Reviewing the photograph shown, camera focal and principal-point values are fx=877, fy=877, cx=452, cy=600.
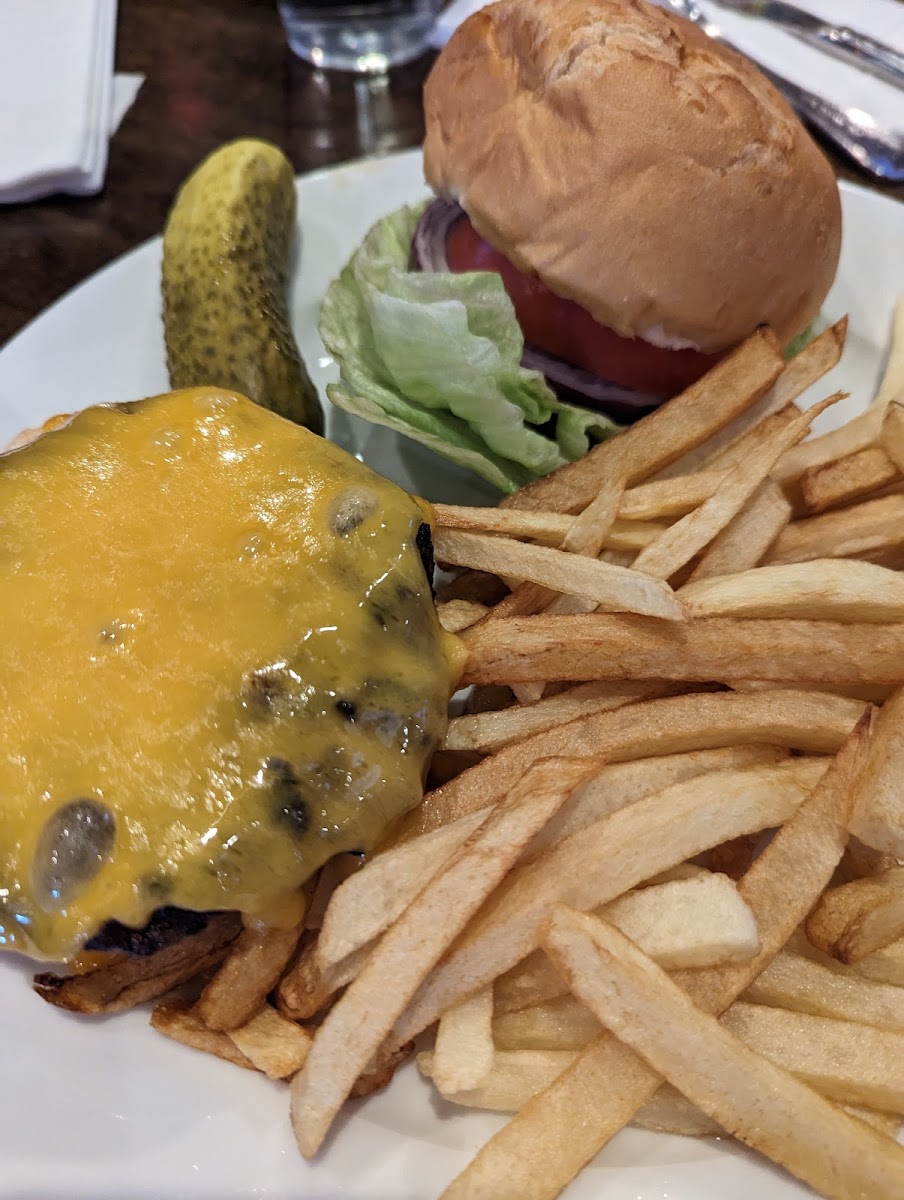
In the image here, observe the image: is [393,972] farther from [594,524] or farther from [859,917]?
[594,524]

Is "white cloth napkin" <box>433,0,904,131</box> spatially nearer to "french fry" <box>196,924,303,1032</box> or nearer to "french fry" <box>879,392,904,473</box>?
→ "french fry" <box>879,392,904,473</box>

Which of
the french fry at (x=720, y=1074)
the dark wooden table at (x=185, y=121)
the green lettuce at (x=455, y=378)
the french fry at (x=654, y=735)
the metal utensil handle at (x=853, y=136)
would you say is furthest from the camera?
the metal utensil handle at (x=853, y=136)

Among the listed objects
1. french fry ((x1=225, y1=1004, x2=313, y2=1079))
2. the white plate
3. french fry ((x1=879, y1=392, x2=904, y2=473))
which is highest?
french fry ((x1=879, y1=392, x2=904, y2=473))

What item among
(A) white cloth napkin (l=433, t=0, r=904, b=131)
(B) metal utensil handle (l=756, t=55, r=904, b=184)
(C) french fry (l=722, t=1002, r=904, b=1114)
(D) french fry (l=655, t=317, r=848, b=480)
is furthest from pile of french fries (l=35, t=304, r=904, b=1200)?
(A) white cloth napkin (l=433, t=0, r=904, b=131)

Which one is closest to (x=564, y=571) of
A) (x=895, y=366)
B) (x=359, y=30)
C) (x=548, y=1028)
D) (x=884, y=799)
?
(x=884, y=799)

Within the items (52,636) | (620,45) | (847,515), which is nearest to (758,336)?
Answer: (847,515)

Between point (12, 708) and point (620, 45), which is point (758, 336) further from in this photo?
point (12, 708)

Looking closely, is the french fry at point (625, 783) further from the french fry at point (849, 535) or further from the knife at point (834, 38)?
the knife at point (834, 38)

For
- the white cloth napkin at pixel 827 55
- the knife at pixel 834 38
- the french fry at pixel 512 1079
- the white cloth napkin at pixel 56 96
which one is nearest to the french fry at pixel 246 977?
the french fry at pixel 512 1079
